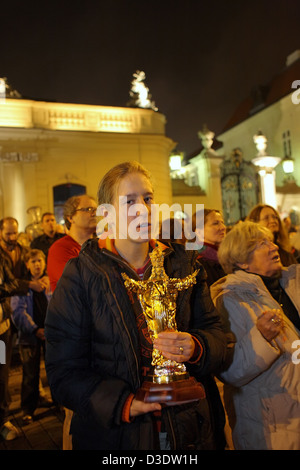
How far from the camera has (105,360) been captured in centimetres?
181

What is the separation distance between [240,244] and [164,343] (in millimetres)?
1492

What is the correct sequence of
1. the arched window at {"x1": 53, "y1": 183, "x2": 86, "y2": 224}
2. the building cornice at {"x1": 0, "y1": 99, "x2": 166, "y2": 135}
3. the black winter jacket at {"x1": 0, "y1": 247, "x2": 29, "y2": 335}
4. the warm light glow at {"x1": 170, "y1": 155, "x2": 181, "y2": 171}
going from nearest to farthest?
the black winter jacket at {"x1": 0, "y1": 247, "x2": 29, "y2": 335} < the building cornice at {"x1": 0, "y1": 99, "x2": 166, "y2": 135} < the arched window at {"x1": 53, "y1": 183, "x2": 86, "y2": 224} < the warm light glow at {"x1": 170, "y1": 155, "x2": 181, "y2": 171}

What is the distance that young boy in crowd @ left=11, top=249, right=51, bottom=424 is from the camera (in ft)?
15.9

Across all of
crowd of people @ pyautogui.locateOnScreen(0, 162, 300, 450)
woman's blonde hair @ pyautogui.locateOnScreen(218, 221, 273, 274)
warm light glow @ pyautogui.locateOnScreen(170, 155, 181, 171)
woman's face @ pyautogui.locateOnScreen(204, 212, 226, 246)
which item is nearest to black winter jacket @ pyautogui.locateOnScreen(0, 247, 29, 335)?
crowd of people @ pyautogui.locateOnScreen(0, 162, 300, 450)

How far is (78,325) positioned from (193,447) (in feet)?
2.35

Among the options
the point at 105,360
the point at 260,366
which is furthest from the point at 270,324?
the point at 105,360

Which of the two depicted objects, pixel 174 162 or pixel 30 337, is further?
pixel 174 162

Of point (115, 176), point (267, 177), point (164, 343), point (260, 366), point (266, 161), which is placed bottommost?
point (260, 366)

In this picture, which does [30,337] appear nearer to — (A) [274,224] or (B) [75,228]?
(B) [75,228]

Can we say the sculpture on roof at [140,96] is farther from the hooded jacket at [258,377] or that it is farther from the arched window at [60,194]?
the hooded jacket at [258,377]

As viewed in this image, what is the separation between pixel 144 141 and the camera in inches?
707

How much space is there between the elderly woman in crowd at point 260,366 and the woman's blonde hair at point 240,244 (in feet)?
0.47

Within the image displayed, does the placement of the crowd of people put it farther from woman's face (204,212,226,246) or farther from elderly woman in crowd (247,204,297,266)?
elderly woman in crowd (247,204,297,266)

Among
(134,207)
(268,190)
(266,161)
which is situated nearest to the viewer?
(134,207)
